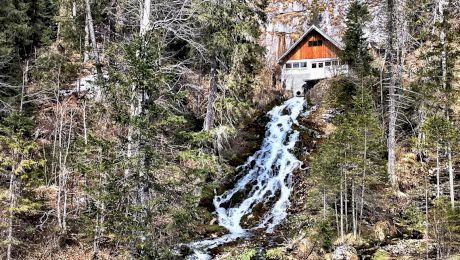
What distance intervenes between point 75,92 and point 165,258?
1755 cm

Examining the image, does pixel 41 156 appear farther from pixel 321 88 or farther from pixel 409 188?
pixel 321 88

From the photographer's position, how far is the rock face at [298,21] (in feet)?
143

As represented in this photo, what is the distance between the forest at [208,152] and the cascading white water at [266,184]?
0.10m

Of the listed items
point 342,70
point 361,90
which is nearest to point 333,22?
point 342,70

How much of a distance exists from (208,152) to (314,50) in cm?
2373

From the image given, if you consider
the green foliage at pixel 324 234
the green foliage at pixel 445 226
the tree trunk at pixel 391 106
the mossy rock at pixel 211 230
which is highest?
the tree trunk at pixel 391 106

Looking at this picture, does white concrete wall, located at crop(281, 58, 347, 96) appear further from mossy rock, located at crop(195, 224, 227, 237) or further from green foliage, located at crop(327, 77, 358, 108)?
mossy rock, located at crop(195, 224, 227, 237)

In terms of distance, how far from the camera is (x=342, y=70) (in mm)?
29578

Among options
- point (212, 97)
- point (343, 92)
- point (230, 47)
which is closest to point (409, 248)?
point (212, 97)

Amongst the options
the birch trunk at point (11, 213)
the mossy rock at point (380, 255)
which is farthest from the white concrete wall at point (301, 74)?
the birch trunk at point (11, 213)

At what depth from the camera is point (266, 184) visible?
2231 cm

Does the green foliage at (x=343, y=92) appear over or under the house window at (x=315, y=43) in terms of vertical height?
under

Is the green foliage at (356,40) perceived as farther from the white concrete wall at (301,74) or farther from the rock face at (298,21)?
the rock face at (298,21)

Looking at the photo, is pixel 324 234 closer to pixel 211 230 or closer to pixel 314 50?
pixel 211 230
